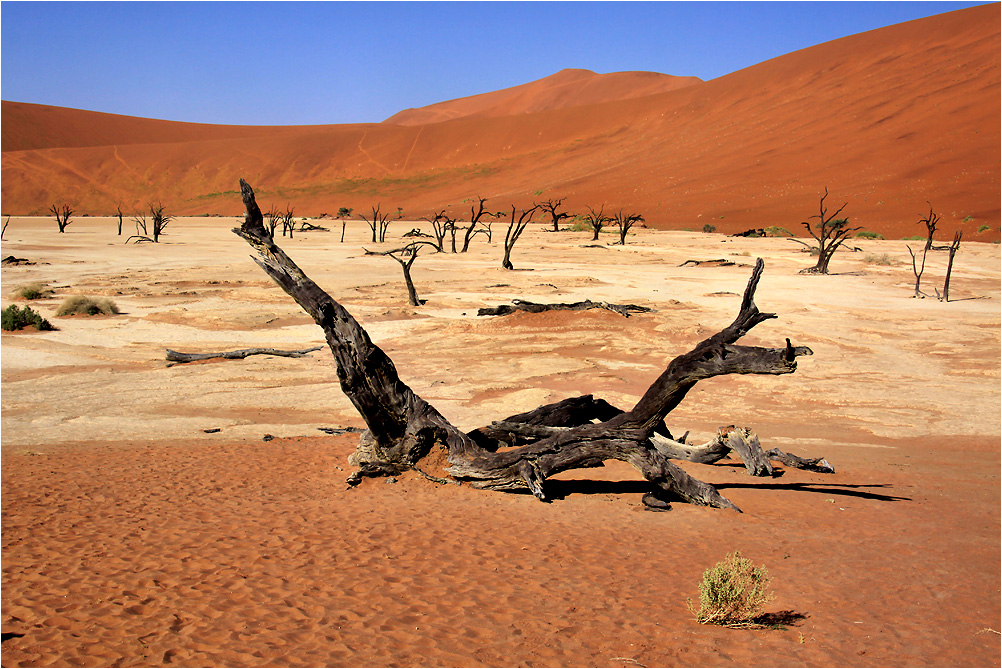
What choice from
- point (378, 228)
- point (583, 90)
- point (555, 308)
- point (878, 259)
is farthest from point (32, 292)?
point (583, 90)

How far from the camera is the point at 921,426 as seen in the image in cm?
1028

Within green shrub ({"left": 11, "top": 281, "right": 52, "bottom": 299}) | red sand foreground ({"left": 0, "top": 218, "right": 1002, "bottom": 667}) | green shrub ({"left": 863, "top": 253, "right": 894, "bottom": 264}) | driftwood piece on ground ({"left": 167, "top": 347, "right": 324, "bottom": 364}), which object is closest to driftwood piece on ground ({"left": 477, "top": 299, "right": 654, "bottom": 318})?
red sand foreground ({"left": 0, "top": 218, "right": 1002, "bottom": 667})

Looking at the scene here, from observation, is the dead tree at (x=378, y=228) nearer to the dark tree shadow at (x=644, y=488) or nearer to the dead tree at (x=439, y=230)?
the dead tree at (x=439, y=230)

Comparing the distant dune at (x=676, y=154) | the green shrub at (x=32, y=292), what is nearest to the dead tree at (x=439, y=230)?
the green shrub at (x=32, y=292)

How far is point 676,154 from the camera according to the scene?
69.3 meters

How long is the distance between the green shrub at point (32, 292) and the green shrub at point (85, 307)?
2.33 metres

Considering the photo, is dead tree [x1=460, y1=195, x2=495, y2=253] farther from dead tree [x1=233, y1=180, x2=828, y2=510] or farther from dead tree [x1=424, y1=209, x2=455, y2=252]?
dead tree [x1=233, y1=180, x2=828, y2=510]

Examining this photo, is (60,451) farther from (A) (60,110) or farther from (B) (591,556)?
(A) (60,110)

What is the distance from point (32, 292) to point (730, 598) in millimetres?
20676

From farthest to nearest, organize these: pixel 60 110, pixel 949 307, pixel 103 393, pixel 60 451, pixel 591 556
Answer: pixel 60 110 → pixel 949 307 → pixel 103 393 → pixel 60 451 → pixel 591 556

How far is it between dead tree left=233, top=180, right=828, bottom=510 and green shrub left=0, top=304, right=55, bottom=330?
11939 millimetres

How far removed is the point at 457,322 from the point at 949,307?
12.5 m

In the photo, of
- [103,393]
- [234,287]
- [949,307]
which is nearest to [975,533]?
[103,393]

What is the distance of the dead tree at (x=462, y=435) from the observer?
6320mm
